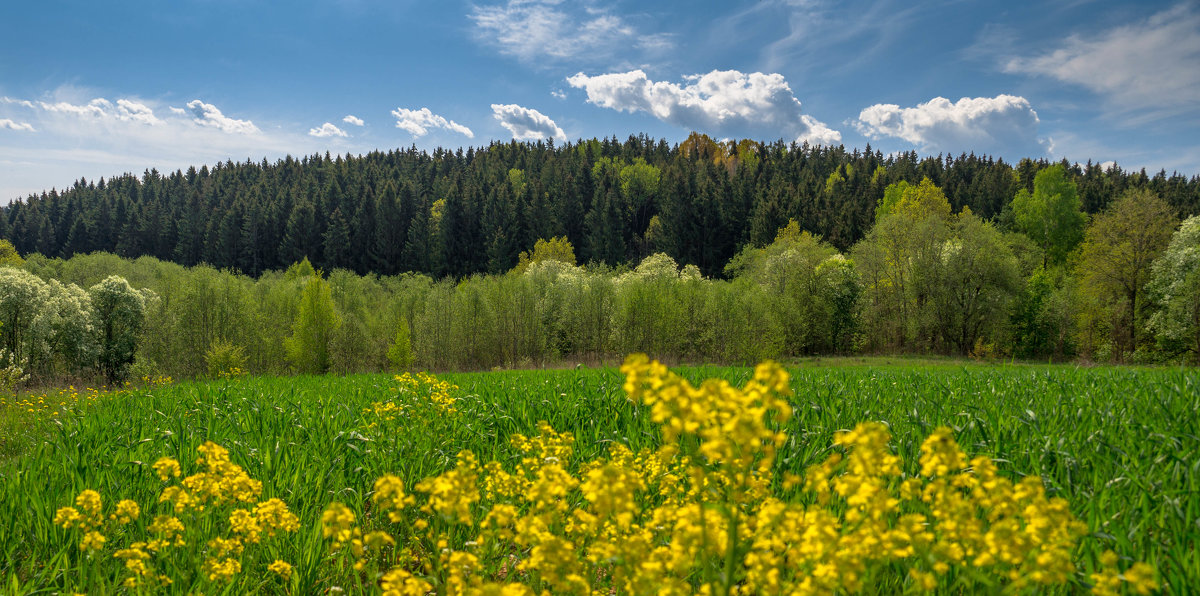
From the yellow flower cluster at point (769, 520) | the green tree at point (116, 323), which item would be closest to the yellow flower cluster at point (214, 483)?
the yellow flower cluster at point (769, 520)

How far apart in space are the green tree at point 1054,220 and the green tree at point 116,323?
98.1 meters

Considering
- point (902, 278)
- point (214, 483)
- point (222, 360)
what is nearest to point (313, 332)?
point (222, 360)

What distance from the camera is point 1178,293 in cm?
3459

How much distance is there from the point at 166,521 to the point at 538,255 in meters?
71.7

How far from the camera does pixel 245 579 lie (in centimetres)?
333

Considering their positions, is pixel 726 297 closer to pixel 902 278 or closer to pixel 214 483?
pixel 902 278

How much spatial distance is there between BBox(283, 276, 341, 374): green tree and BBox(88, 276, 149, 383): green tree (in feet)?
45.4

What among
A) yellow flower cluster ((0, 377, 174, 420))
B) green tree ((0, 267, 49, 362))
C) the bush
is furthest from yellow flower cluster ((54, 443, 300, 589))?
green tree ((0, 267, 49, 362))

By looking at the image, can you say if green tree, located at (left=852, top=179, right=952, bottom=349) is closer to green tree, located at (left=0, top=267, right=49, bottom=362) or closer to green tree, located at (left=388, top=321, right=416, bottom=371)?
green tree, located at (left=388, top=321, right=416, bottom=371)

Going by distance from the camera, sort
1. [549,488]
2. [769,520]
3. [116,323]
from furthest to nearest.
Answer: [116,323]
[549,488]
[769,520]

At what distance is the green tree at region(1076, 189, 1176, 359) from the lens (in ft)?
125

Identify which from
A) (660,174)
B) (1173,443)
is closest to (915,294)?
(1173,443)

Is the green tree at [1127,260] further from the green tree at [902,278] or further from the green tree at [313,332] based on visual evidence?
the green tree at [313,332]

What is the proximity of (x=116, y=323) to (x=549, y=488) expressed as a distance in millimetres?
55035
